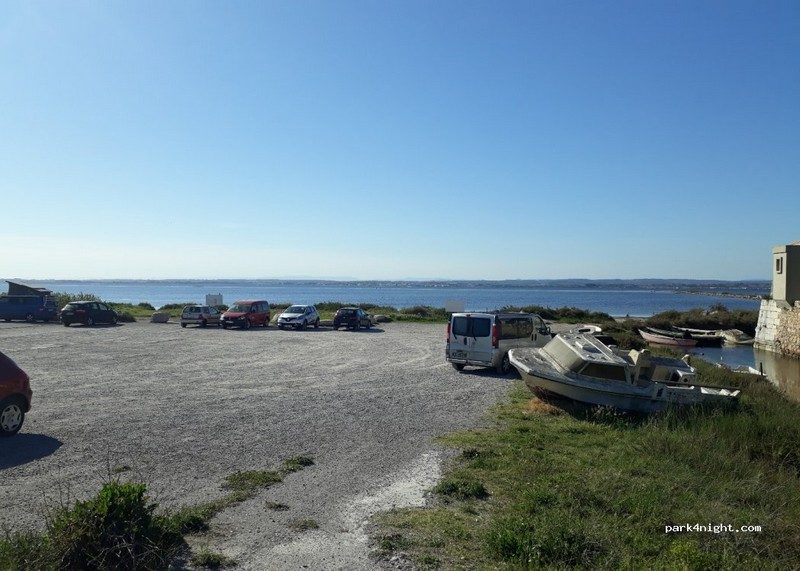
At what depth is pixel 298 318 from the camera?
127 feet

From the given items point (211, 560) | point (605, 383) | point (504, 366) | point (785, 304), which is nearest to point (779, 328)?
point (785, 304)

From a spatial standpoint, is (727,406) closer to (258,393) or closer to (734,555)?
(734,555)

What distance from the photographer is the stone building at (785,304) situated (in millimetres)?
41156

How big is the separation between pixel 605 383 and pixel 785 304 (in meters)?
37.3

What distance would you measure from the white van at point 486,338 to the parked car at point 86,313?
27.8 m

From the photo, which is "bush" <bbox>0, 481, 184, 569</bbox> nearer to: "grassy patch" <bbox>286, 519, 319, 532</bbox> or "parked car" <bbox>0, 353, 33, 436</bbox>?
"grassy patch" <bbox>286, 519, 319, 532</bbox>

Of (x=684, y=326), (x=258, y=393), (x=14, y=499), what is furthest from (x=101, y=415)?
(x=684, y=326)

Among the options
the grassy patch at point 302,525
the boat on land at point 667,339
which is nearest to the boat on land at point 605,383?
the grassy patch at point 302,525

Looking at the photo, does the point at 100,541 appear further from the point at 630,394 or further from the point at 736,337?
the point at 736,337

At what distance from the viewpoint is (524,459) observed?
888cm

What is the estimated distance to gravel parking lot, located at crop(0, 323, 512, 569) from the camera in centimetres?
657

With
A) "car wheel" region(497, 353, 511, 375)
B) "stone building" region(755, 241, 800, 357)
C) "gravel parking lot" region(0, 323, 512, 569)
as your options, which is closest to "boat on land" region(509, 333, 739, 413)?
"gravel parking lot" region(0, 323, 512, 569)

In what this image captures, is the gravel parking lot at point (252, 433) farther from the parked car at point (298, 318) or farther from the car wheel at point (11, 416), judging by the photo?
the parked car at point (298, 318)

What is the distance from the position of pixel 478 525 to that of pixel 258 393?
30.9ft
